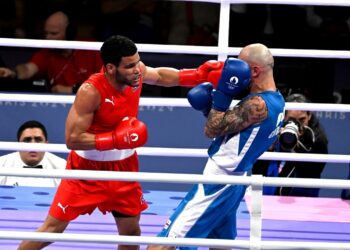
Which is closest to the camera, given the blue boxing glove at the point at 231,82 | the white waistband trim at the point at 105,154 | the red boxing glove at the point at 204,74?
the blue boxing glove at the point at 231,82

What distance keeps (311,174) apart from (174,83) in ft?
4.95

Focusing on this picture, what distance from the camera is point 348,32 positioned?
6.70 meters

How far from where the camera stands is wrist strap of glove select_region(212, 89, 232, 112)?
381 cm

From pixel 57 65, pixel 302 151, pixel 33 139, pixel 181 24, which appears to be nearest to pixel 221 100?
pixel 302 151

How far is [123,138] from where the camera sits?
3830 mm

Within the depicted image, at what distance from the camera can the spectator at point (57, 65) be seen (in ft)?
19.9

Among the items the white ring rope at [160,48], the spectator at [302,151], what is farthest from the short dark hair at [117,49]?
the spectator at [302,151]

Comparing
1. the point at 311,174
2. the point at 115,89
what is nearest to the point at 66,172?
the point at 115,89

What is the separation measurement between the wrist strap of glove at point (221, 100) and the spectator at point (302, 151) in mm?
1483

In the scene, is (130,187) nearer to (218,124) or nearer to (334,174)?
(218,124)

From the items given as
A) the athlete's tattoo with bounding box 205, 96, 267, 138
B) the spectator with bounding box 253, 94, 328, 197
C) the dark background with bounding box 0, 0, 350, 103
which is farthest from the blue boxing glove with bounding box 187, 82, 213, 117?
the dark background with bounding box 0, 0, 350, 103

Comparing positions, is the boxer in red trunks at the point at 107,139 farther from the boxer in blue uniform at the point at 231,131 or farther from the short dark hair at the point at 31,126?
the short dark hair at the point at 31,126

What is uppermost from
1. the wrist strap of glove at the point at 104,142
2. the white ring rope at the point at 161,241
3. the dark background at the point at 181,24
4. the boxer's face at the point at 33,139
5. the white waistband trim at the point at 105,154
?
the dark background at the point at 181,24

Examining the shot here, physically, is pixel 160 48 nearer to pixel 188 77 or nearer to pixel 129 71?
pixel 188 77
